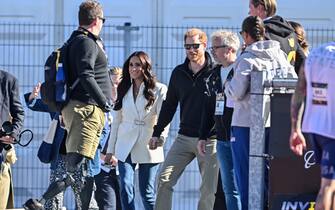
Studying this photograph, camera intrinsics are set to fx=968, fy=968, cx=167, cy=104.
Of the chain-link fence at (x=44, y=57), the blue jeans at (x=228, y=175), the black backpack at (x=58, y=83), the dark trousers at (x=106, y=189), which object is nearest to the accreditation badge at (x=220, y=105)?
the blue jeans at (x=228, y=175)

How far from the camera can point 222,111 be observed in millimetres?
8211

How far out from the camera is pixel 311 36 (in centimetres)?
1200

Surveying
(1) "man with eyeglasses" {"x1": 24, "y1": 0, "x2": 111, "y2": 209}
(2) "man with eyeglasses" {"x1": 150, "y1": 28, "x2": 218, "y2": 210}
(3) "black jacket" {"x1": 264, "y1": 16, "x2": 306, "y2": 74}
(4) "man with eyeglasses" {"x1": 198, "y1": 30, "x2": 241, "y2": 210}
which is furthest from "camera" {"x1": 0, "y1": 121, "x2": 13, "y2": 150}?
(3) "black jacket" {"x1": 264, "y1": 16, "x2": 306, "y2": 74}

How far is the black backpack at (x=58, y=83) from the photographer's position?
8.16 metres

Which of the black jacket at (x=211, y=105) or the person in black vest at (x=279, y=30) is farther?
the black jacket at (x=211, y=105)

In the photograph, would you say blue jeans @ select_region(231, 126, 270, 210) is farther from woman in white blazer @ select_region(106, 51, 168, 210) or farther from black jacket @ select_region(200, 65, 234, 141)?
woman in white blazer @ select_region(106, 51, 168, 210)

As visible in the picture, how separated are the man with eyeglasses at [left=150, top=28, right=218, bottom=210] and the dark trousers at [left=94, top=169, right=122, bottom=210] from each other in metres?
0.93

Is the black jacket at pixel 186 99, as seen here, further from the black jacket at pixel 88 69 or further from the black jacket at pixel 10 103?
the black jacket at pixel 10 103

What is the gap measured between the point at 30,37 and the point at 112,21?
1072 millimetres

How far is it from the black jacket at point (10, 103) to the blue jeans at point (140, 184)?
1.08 metres

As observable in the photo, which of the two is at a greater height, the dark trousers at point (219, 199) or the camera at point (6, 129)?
the camera at point (6, 129)

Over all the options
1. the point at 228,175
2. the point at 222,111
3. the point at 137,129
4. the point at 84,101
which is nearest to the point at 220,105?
the point at 222,111

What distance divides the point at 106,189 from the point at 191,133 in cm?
130

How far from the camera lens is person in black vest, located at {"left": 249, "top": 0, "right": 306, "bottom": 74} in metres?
8.16
